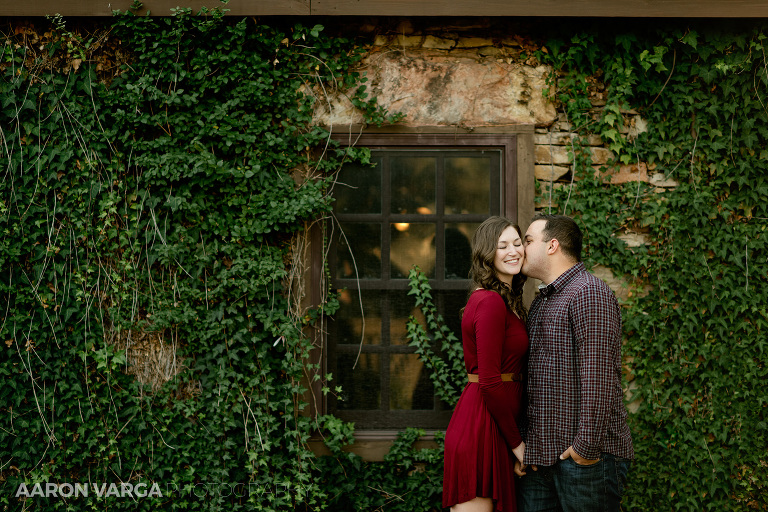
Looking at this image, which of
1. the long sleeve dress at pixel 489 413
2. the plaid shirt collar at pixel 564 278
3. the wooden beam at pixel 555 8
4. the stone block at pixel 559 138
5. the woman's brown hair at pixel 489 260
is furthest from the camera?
the stone block at pixel 559 138

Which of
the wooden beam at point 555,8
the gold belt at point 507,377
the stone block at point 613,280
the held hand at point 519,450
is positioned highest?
the wooden beam at point 555,8

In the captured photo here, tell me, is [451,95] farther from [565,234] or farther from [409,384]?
[409,384]

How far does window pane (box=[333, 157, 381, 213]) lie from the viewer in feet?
13.6

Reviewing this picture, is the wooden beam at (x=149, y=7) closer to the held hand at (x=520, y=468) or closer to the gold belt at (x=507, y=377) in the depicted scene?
the gold belt at (x=507, y=377)

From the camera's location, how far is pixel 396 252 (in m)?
4.16

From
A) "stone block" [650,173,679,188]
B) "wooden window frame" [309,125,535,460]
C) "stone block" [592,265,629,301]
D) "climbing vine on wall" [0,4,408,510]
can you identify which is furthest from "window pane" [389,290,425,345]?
"stone block" [650,173,679,188]

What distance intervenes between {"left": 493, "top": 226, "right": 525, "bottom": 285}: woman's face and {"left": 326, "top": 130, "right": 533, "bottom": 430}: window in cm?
119

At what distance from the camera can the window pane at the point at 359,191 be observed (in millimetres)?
4152

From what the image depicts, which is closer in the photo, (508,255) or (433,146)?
(508,255)

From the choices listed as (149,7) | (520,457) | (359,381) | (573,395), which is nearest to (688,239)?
(573,395)

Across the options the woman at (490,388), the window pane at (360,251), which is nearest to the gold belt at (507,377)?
the woman at (490,388)

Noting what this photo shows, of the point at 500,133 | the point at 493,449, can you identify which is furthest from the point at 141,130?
the point at 493,449

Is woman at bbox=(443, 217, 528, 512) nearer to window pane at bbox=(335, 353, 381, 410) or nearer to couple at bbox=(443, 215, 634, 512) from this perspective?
couple at bbox=(443, 215, 634, 512)

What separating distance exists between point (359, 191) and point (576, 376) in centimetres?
212
